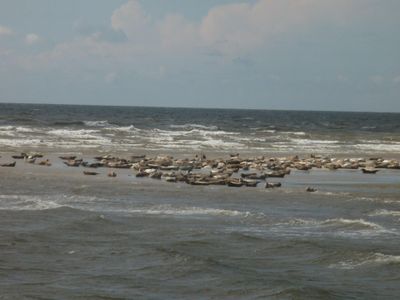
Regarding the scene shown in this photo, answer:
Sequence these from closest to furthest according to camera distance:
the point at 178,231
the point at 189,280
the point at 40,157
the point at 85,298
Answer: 1. the point at 85,298
2. the point at 189,280
3. the point at 178,231
4. the point at 40,157

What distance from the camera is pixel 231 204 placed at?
74.9 feet

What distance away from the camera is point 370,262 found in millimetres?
14859

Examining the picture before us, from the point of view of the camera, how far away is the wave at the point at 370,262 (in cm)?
1462

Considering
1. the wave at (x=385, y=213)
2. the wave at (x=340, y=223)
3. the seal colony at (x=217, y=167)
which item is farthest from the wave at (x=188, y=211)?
the seal colony at (x=217, y=167)

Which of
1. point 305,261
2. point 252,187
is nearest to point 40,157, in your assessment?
point 252,187

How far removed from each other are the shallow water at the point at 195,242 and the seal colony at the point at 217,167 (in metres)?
2.03

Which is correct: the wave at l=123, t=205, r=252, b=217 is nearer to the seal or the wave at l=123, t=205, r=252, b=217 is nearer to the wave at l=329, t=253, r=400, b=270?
the wave at l=329, t=253, r=400, b=270

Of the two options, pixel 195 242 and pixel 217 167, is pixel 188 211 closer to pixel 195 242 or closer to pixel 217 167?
pixel 195 242

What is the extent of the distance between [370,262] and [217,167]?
19.5 meters

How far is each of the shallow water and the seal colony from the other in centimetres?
203

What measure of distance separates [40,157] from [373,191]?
711 inches

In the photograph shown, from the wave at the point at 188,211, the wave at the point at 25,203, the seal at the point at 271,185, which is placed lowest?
the wave at the point at 25,203

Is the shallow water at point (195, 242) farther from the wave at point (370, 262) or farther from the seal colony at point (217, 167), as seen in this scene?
the seal colony at point (217, 167)

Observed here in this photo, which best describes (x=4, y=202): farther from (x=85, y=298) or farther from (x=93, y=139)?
(x=93, y=139)
